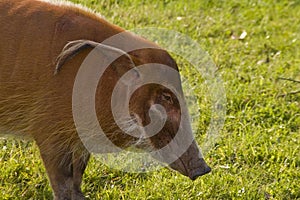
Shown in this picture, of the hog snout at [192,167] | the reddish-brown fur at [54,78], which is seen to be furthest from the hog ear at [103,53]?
the hog snout at [192,167]

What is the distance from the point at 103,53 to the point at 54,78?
0.97 feet

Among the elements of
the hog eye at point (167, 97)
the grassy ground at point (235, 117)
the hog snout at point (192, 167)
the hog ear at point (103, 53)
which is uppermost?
the hog ear at point (103, 53)

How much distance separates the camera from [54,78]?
387 centimetres

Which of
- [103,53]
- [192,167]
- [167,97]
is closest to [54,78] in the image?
[103,53]

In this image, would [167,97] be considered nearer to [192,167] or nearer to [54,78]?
[192,167]

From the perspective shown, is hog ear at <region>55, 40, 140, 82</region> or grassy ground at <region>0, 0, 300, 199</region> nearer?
hog ear at <region>55, 40, 140, 82</region>

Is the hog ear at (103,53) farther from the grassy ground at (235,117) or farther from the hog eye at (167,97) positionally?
the grassy ground at (235,117)

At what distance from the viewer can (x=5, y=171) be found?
4656 mm

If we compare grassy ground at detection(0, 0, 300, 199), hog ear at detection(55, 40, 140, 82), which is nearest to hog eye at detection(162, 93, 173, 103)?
hog ear at detection(55, 40, 140, 82)

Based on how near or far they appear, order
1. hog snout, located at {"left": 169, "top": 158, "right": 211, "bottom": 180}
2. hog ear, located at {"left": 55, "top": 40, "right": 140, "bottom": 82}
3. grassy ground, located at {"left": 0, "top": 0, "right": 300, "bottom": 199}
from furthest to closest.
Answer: grassy ground, located at {"left": 0, "top": 0, "right": 300, "bottom": 199} < hog snout, located at {"left": 169, "top": 158, "right": 211, "bottom": 180} < hog ear, located at {"left": 55, "top": 40, "right": 140, "bottom": 82}

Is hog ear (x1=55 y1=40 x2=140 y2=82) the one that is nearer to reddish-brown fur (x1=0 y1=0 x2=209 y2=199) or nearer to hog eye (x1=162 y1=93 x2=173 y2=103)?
reddish-brown fur (x1=0 y1=0 x2=209 y2=199)

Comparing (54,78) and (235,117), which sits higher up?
(54,78)

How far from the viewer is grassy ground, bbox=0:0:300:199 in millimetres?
4660

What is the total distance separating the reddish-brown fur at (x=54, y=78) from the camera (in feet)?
12.6
